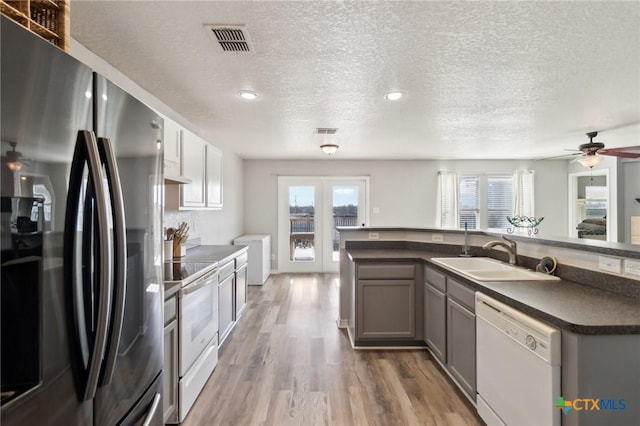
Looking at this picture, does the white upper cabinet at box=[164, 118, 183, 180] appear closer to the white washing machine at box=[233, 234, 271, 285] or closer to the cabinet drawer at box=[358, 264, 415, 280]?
the cabinet drawer at box=[358, 264, 415, 280]

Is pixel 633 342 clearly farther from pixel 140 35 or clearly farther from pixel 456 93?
pixel 140 35

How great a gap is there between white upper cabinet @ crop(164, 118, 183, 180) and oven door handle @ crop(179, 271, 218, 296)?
832mm

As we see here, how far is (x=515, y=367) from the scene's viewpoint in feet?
5.19

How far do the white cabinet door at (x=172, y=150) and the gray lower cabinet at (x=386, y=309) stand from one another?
1917mm

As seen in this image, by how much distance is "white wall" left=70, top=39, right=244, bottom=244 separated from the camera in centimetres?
219

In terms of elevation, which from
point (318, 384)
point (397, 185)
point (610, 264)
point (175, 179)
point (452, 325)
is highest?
point (397, 185)

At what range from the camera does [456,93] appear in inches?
111

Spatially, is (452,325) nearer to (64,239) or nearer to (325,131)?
(64,239)

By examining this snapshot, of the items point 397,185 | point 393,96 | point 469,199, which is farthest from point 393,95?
point 469,199

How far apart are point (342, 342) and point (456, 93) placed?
8.68ft

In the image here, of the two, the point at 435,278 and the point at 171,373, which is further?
the point at 435,278

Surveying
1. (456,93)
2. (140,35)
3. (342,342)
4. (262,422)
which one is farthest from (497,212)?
(140,35)

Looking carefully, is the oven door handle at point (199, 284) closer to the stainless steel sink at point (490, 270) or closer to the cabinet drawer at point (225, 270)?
the cabinet drawer at point (225, 270)

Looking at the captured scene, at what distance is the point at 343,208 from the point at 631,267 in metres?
5.21
